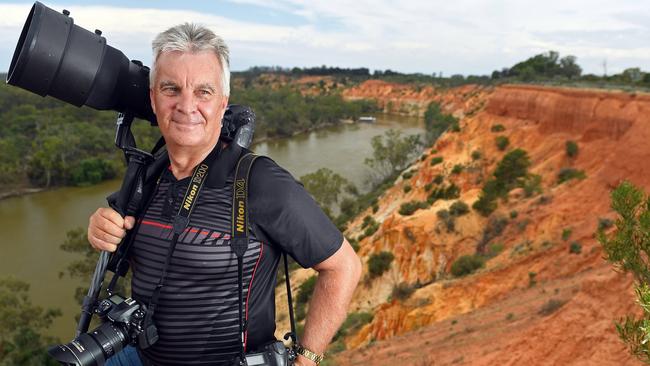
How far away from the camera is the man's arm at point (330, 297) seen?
1621 mm

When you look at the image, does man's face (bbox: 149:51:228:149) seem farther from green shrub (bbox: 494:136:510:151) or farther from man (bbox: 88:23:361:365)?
green shrub (bbox: 494:136:510:151)

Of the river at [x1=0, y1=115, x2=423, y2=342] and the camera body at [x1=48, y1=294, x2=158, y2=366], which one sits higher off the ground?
the camera body at [x1=48, y1=294, x2=158, y2=366]

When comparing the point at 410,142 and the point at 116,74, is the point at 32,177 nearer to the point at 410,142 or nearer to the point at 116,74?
the point at 410,142

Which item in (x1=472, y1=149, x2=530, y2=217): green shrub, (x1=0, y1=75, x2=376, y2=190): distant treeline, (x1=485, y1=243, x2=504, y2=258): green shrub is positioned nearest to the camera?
(x1=485, y1=243, x2=504, y2=258): green shrub

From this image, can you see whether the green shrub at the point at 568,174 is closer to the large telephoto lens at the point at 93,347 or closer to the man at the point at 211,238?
the man at the point at 211,238

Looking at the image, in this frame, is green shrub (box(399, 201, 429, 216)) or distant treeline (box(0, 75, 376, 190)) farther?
distant treeline (box(0, 75, 376, 190))

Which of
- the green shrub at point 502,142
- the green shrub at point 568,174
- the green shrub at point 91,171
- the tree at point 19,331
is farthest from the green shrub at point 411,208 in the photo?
the green shrub at point 91,171

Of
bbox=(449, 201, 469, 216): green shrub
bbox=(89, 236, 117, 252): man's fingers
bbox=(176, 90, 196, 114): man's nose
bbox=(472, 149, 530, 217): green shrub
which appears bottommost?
bbox=(449, 201, 469, 216): green shrub

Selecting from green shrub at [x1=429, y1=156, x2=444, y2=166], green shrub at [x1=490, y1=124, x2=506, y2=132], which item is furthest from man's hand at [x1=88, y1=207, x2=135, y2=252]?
green shrub at [x1=490, y1=124, x2=506, y2=132]

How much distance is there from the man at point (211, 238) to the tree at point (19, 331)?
34.5 feet

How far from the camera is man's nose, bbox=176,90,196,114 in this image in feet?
5.23

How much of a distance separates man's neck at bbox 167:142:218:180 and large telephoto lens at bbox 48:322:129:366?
58cm

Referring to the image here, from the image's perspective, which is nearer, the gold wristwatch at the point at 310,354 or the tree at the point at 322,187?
the gold wristwatch at the point at 310,354

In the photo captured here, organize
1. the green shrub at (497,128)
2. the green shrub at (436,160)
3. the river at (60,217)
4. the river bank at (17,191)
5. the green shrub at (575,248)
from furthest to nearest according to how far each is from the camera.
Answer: the green shrub at (497,128) < the river bank at (17,191) < the green shrub at (436,160) < the river at (60,217) < the green shrub at (575,248)
